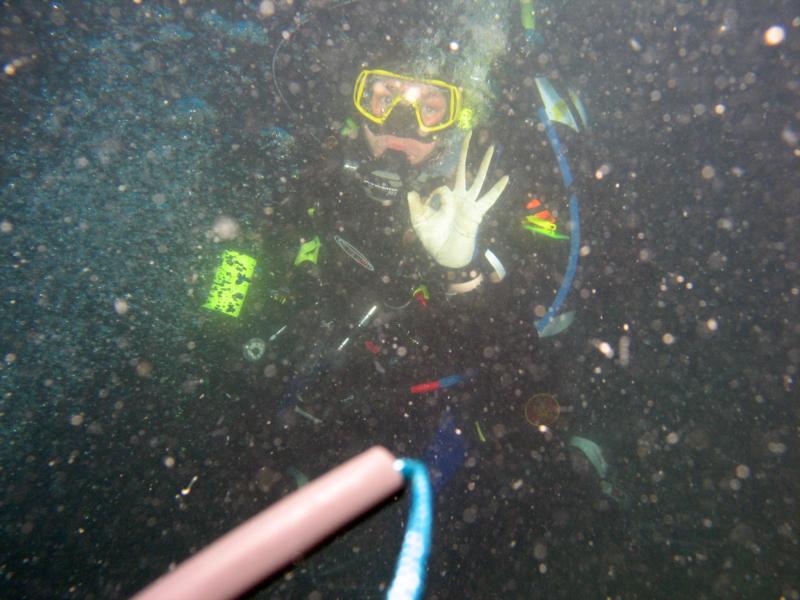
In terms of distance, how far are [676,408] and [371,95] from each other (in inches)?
212

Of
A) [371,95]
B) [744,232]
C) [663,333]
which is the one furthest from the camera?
[744,232]

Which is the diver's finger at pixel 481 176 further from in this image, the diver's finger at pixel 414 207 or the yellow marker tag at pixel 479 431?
the yellow marker tag at pixel 479 431

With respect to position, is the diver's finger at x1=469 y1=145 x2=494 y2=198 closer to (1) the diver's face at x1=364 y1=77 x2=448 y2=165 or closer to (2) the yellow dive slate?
(1) the diver's face at x1=364 y1=77 x2=448 y2=165

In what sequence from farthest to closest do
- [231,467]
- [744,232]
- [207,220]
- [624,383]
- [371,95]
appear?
[744,232] < [624,383] < [207,220] < [231,467] < [371,95]

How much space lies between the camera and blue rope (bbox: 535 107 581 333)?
170 inches

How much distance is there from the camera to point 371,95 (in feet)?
12.7

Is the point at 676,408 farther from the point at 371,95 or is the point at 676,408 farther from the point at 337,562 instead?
the point at 371,95

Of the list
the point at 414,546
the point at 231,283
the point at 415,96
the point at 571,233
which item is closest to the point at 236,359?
the point at 231,283

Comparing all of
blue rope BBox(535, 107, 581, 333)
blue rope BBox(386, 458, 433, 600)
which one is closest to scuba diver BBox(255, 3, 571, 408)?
blue rope BBox(535, 107, 581, 333)

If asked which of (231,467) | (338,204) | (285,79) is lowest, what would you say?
(231,467)

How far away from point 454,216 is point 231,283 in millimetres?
2117

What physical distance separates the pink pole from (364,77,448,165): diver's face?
11.3 ft

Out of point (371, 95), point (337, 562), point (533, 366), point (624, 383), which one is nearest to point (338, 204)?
point (371, 95)

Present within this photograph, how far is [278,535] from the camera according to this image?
0.81 metres
